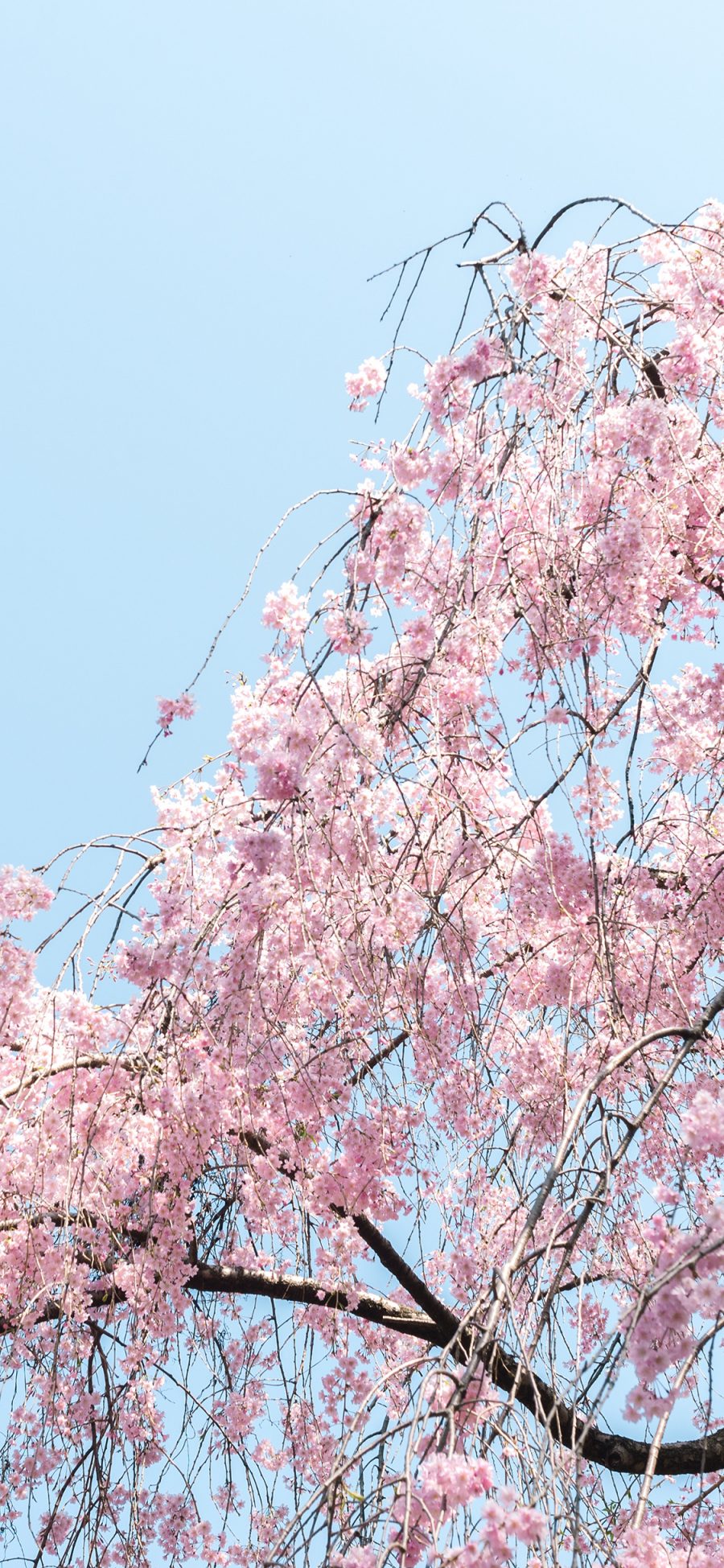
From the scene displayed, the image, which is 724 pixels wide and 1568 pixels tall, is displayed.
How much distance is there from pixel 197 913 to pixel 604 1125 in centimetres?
153

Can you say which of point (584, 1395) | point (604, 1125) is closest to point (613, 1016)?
point (604, 1125)

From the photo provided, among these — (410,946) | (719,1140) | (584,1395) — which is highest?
(410,946)

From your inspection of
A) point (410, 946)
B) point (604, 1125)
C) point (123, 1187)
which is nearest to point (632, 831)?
point (410, 946)

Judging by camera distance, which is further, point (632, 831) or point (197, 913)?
point (197, 913)

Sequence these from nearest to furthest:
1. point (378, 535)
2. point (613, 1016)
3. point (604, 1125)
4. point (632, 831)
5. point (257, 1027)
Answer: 1. point (604, 1125)
2. point (613, 1016)
3. point (632, 831)
4. point (378, 535)
5. point (257, 1027)

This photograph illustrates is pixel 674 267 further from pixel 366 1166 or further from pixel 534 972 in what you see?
pixel 366 1166

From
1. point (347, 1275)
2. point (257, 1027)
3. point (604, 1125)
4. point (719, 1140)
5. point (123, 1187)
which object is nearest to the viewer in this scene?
point (719, 1140)

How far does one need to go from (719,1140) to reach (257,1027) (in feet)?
5.39

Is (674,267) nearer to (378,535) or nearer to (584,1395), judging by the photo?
(378,535)

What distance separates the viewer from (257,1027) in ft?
10.5

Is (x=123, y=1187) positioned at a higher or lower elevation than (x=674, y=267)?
lower

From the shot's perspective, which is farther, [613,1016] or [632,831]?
[632,831]

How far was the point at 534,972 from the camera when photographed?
392 cm

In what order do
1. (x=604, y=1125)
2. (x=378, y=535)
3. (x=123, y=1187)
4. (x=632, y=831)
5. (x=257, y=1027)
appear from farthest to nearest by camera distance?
(x=123, y=1187) → (x=257, y=1027) → (x=378, y=535) → (x=632, y=831) → (x=604, y=1125)
